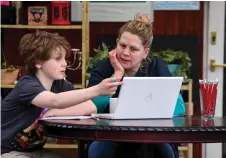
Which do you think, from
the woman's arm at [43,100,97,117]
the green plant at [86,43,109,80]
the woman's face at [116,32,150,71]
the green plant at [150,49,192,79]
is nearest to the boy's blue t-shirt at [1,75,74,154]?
the woman's arm at [43,100,97,117]

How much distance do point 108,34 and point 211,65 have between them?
2.79 feet

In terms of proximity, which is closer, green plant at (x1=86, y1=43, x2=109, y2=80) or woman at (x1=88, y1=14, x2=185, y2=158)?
woman at (x1=88, y1=14, x2=185, y2=158)

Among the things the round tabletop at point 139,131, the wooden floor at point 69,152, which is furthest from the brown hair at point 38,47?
the wooden floor at point 69,152

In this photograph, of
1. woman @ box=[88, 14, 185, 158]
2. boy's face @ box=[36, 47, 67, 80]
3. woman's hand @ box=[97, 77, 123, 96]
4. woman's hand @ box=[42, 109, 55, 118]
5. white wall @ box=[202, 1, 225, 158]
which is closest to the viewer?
woman's hand @ box=[97, 77, 123, 96]

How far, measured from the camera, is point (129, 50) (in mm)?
2588

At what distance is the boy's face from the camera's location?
2387mm

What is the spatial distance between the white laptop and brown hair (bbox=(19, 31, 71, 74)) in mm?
419

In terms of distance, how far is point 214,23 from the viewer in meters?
4.24

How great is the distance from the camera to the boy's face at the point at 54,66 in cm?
239

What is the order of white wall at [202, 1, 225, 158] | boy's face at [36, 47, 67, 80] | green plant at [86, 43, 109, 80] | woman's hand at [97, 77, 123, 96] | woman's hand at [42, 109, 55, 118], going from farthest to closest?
white wall at [202, 1, 225, 158] → green plant at [86, 43, 109, 80] → boy's face at [36, 47, 67, 80] → woman's hand at [42, 109, 55, 118] → woman's hand at [97, 77, 123, 96]

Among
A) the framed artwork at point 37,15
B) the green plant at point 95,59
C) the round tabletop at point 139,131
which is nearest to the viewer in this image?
Result: the round tabletop at point 139,131

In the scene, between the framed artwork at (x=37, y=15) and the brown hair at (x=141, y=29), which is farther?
the framed artwork at (x=37, y=15)

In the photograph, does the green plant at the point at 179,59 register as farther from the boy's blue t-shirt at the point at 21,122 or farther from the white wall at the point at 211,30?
the boy's blue t-shirt at the point at 21,122

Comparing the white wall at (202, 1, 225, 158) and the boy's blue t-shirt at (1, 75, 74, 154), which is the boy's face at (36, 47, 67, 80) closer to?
the boy's blue t-shirt at (1, 75, 74, 154)
